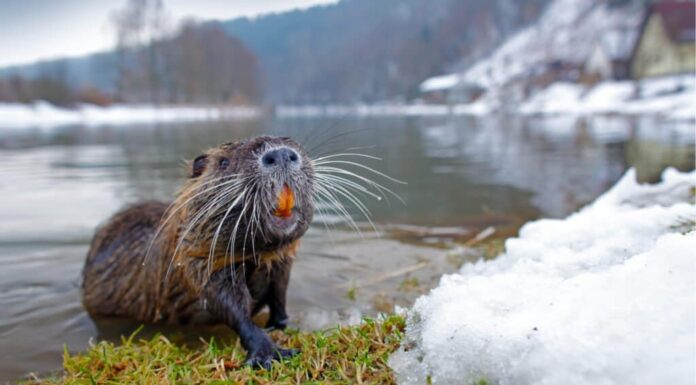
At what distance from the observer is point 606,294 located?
158 centimetres

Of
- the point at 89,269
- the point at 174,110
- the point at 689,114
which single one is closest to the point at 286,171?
the point at 89,269

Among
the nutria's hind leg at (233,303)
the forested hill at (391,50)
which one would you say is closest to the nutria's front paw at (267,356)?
the nutria's hind leg at (233,303)

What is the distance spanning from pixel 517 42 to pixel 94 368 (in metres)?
86.5

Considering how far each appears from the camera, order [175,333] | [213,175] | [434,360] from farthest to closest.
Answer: [175,333], [213,175], [434,360]

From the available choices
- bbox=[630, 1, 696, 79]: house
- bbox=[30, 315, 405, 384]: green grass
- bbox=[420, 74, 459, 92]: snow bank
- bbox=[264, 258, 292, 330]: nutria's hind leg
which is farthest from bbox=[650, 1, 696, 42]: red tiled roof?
bbox=[30, 315, 405, 384]: green grass

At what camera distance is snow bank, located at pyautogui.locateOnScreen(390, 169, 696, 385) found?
1320 millimetres

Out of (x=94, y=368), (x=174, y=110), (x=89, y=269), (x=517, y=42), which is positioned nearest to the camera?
(x=94, y=368)

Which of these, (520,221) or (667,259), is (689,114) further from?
(667,259)

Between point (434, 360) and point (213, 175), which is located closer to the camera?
point (434, 360)

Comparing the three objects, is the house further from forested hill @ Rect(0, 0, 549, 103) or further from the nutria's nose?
the nutria's nose

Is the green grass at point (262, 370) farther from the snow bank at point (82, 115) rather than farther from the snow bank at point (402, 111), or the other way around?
the snow bank at point (402, 111)

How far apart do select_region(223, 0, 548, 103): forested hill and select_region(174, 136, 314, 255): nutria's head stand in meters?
82.3

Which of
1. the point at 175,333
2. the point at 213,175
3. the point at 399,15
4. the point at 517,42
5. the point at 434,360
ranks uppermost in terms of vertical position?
the point at 399,15

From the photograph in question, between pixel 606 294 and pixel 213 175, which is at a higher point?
pixel 213 175
